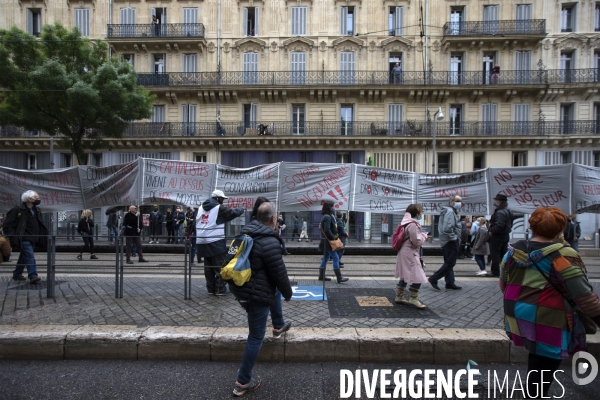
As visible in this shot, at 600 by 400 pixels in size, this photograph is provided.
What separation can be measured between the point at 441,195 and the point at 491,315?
3174 millimetres

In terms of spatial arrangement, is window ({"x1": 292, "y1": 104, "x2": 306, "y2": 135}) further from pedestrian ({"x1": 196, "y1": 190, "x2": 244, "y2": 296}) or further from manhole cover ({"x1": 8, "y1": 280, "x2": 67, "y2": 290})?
manhole cover ({"x1": 8, "y1": 280, "x2": 67, "y2": 290})

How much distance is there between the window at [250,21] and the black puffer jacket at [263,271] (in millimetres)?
23217

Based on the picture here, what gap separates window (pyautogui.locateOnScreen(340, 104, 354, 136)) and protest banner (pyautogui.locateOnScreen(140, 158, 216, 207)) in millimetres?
16631

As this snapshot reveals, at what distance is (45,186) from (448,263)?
27.3 feet

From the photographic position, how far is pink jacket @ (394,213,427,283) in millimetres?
5020

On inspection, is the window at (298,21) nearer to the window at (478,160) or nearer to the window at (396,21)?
the window at (396,21)

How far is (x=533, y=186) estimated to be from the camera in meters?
7.14

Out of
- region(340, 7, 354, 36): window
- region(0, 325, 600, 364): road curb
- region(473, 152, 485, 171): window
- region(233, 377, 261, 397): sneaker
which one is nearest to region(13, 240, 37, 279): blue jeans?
region(0, 325, 600, 364): road curb

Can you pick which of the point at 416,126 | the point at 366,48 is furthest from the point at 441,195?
the point at 366,48

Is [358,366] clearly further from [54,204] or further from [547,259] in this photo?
[54,204]

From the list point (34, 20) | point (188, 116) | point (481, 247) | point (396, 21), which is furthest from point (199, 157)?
point (481, 247)

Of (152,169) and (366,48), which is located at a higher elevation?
(366,48)

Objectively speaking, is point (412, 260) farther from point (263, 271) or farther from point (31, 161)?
point (31, 161)

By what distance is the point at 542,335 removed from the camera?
2.41m
